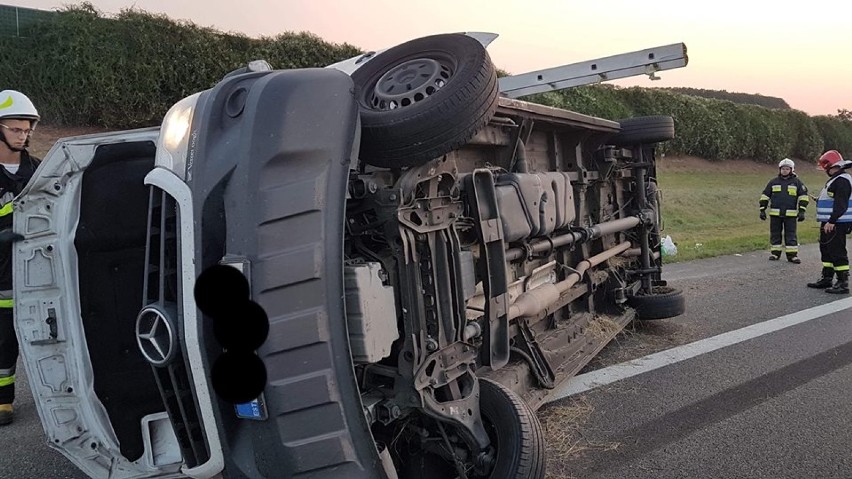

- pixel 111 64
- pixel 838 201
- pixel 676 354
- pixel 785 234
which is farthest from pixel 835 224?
pixel 111 64

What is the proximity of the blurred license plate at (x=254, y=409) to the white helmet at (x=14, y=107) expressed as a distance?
3.02 meters

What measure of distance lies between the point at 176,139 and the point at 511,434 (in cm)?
164

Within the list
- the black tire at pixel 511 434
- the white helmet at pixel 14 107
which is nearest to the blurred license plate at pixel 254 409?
the black tire at pixel 511 434

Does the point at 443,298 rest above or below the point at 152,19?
below

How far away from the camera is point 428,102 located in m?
2.49

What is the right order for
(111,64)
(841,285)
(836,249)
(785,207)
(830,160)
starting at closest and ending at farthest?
(841,285)
(836,249)
(830,160)
(111,64)
(785,207)

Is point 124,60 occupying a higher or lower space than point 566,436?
higher

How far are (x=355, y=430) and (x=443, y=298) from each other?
72 cm

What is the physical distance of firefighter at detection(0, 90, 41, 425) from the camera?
3781 millimetres

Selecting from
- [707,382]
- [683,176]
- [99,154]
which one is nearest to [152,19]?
[99,154]

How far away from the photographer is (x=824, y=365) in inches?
188

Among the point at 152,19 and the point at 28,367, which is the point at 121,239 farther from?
the point at 152,19

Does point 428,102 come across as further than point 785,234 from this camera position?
No

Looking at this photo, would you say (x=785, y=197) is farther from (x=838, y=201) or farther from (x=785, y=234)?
(x=838, y=201)
